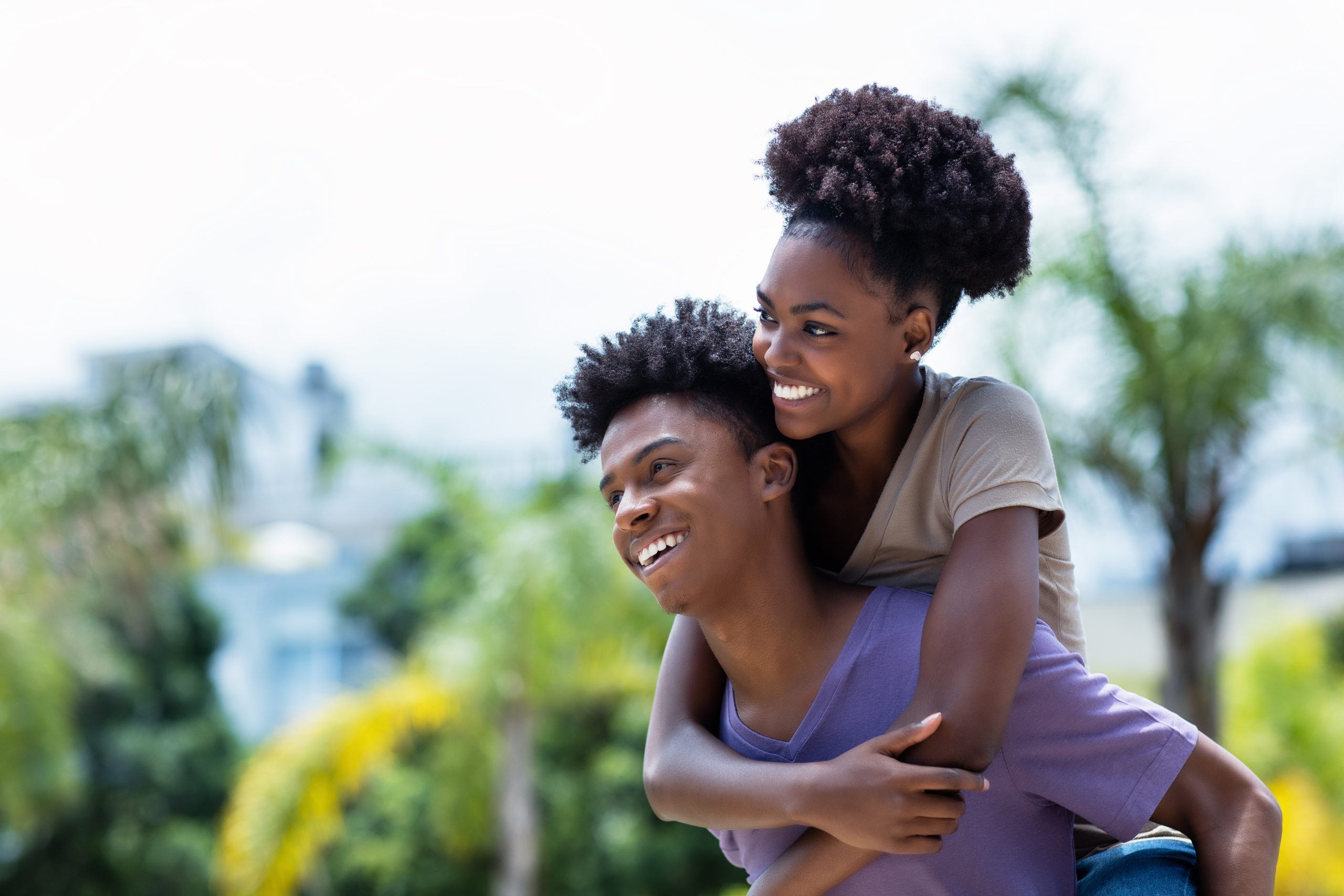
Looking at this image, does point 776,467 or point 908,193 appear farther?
point 776,467

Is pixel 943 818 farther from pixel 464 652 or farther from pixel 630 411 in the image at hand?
pixel 464 652

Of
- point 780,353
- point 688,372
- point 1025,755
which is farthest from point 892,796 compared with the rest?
point 688,372

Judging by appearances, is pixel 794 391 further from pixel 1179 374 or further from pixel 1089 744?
pixel 1179 374

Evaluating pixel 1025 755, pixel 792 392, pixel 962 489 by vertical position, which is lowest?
pixel 1025 755

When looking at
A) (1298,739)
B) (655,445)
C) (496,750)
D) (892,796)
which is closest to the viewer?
(892,796)

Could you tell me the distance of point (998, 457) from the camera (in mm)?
1951

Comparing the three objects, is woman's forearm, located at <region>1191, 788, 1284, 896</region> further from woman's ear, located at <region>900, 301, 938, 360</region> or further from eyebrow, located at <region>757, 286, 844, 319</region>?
eyebrow, located at <region>757, 286, 844, 319</region>

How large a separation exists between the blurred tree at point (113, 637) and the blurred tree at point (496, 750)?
1.43 meters

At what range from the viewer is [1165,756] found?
6.44 ft

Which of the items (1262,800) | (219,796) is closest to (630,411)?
(1262,800)

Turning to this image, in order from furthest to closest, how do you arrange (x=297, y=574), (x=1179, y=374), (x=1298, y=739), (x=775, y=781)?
(x=297, y=574) → (x=1298, y=739) → (x=1179, y=374) → (x=775, y=781)

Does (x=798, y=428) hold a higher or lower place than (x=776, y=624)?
higher

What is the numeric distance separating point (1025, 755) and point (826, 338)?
0.73 meters

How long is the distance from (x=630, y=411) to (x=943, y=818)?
0.88 meters
